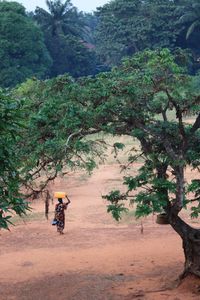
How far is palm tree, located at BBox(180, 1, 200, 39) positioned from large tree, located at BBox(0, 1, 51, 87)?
44.9ft

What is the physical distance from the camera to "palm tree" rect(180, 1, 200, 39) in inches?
1754

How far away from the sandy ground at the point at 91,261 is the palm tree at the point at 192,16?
30.0 m

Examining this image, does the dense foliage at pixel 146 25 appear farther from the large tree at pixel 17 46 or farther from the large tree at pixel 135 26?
the large tree at pixel 17 46

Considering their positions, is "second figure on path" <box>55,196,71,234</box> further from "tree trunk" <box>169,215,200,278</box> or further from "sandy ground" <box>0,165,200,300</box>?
"tree trunk" <box>169,215,200,278</box>

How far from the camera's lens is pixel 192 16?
149ft

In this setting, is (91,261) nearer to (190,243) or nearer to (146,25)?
(190,243)

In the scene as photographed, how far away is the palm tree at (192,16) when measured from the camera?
44550mm

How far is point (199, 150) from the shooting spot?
1088 cm

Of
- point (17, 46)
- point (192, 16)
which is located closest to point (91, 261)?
point (17, 46)

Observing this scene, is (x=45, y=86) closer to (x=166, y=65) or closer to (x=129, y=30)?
(x=166, y=65)

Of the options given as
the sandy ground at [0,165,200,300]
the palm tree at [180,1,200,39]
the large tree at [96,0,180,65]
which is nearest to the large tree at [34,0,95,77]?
the large tree at [96,0,180,65]

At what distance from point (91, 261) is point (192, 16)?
3633 centimetres

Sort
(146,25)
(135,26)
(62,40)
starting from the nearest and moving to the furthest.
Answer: (146,25) < (135,26) < (62,40)

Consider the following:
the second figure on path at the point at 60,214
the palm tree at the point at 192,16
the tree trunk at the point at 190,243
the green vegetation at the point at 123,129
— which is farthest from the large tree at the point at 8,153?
the palm tree at the point at 192,16
